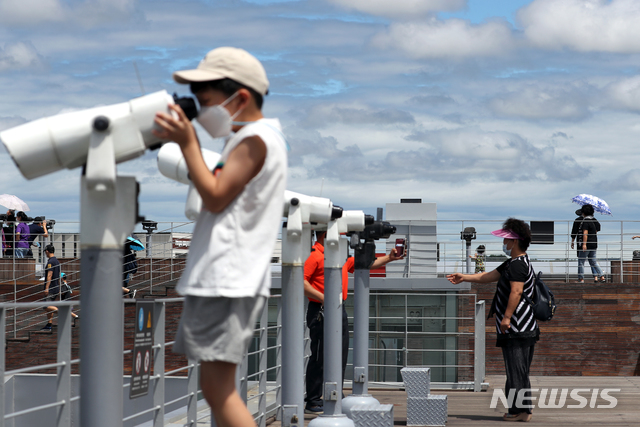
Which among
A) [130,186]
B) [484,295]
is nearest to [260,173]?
[130,186]

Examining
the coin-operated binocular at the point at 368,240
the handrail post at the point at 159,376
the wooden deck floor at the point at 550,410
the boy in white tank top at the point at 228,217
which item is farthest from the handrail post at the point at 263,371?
the boy in white tank top at the point at 228,217

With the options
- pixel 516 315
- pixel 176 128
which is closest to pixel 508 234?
pixel 516 315

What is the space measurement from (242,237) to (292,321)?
2.91m

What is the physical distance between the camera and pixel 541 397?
30.9 feet

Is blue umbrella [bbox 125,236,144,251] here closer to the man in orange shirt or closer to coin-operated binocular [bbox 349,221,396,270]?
the man in orange shirt

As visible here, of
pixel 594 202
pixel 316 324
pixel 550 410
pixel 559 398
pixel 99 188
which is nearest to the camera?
pixel 99 188

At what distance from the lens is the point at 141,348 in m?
→ 3.51

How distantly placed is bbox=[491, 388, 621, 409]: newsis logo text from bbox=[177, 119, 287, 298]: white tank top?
5.40m

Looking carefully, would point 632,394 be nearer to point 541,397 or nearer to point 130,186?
point 541,397

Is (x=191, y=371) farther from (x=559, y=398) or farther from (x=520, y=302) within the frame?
(x=559, y=398)

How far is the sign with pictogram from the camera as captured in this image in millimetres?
3488

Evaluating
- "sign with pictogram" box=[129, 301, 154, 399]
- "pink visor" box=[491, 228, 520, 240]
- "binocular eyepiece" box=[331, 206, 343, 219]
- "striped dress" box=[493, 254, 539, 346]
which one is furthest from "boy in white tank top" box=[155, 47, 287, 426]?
"pink visor" box=[491, 228, 520, 240]

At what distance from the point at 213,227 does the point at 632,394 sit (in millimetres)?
8738

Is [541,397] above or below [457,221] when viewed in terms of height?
below
